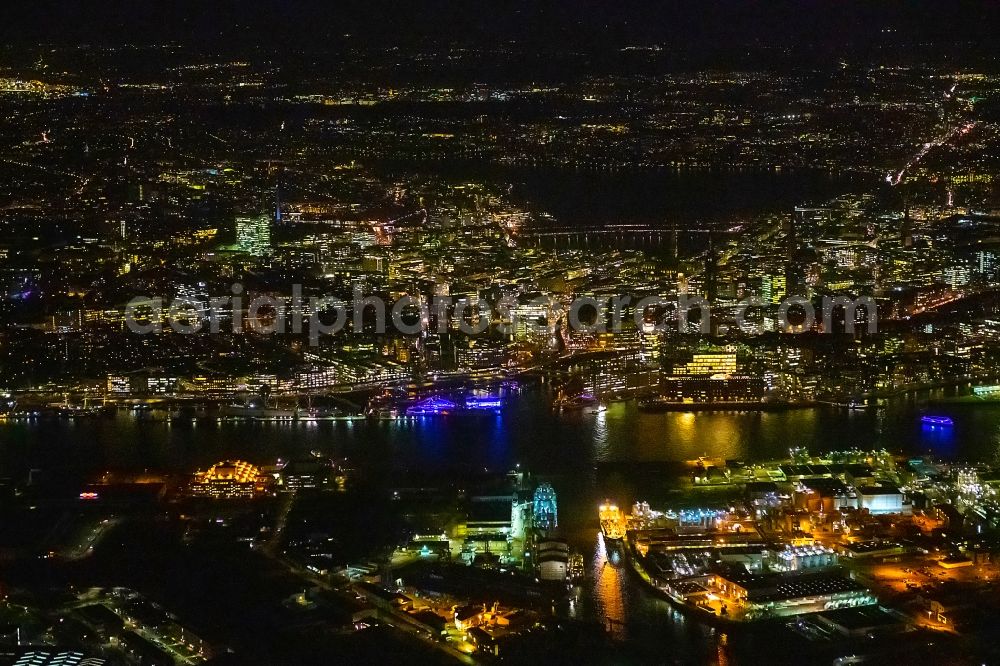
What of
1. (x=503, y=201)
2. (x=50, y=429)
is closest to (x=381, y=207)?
(x=503, y=201)

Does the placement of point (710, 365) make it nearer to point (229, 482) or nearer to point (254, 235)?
point (229, 482)

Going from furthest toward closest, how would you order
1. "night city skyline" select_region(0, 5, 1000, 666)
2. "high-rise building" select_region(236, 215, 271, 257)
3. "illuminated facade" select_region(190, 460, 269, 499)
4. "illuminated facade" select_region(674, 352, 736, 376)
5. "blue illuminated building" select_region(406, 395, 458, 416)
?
"high-rise building" select_region(236, 215, 271, 257)
"illuminated facade" select_region(674, 352, 736, 376)
"blue illuminated building" select_region(406, 395, 458, 416)
"illuminated facade" select_region(190, 460, 269, 499)
"night city skyline" select_region(0, 5, 1000, 666)

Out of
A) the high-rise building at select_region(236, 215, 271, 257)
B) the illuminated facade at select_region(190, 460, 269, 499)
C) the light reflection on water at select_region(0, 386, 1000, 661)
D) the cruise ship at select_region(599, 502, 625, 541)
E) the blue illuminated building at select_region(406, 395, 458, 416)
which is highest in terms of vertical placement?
the high-rise building at select_region(236, 215, 271, 257)

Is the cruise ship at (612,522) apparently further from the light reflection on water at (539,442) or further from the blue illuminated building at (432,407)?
the blue illuminated building at (432,407)

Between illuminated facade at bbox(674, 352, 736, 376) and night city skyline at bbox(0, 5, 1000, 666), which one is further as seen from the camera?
illuminated facade at bbox(674, 352, 736, 376)

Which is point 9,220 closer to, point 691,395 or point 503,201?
point 503,201

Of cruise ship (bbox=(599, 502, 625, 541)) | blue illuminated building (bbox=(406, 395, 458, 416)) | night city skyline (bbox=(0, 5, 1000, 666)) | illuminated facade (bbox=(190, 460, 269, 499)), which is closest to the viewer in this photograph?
night city skyline (bbox=(0, 5, 1000, 666))

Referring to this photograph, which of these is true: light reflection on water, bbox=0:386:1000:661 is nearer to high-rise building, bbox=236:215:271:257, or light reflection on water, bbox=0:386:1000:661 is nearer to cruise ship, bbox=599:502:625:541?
cruise ship, bbox=599:502:625:541

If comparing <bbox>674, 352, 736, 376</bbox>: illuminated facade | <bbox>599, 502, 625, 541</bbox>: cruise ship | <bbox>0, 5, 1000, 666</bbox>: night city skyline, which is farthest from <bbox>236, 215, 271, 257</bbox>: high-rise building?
<bbox>599, 502, 625, 541</bbox>: cruise ship
